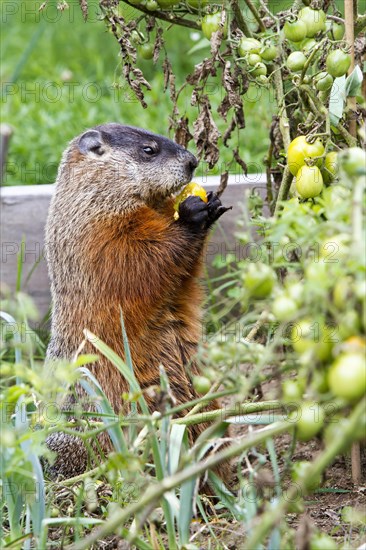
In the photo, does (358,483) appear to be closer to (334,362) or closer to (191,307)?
(191,307)

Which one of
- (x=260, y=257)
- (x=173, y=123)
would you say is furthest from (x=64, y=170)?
(x=260, y=257)

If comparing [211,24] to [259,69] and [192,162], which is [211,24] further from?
[192,162]

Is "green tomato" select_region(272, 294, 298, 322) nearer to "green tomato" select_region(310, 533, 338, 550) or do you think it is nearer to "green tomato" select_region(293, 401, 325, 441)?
"green tomato" select_region(293, 401, 325, 441)

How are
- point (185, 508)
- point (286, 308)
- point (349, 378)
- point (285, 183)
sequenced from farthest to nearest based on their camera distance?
point (285, 183), point (185, 508), point (286, 308), point (349, 378)

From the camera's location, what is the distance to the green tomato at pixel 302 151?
2648 millimetres

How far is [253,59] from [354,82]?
340mm

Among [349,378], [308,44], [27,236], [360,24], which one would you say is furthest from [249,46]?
[27,236]

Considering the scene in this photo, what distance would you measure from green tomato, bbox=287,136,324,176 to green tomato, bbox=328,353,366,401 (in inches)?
51.8

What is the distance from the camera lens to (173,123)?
3754 mm

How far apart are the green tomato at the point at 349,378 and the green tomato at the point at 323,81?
5.34ft

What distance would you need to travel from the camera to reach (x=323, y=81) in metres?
2.87

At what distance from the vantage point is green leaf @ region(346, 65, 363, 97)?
280cm

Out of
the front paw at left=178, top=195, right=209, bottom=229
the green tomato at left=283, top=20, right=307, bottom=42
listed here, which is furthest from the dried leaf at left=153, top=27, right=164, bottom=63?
the green tomato at left=283, top=20, right=307, bottom=42

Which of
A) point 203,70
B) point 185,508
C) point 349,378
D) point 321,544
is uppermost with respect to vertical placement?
point 203,70
